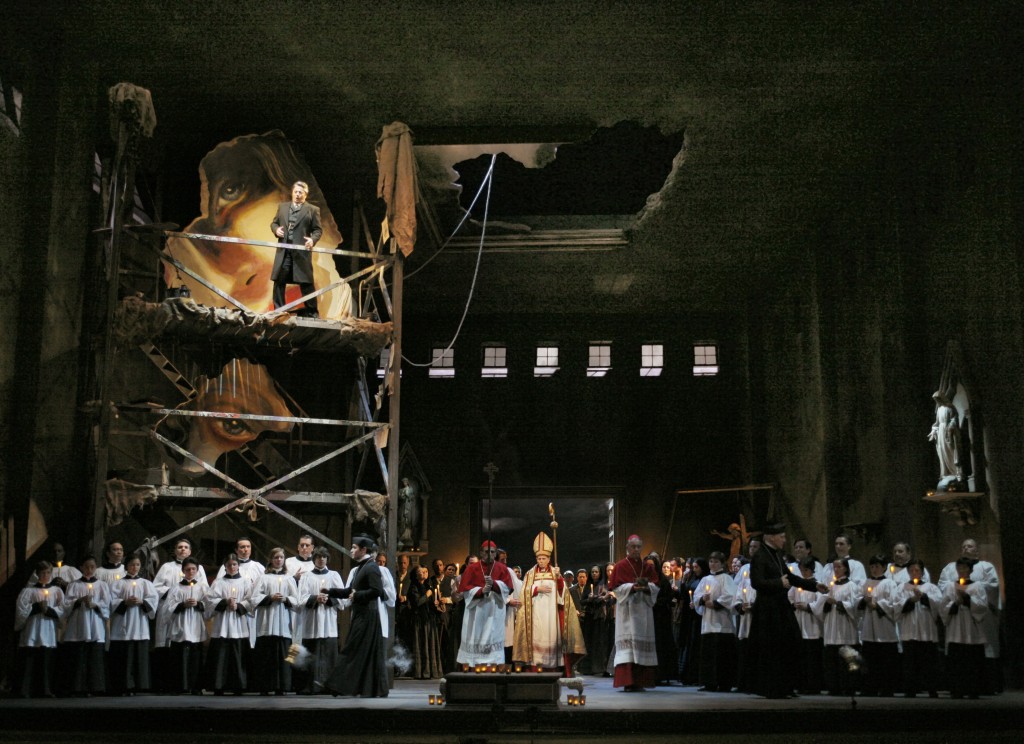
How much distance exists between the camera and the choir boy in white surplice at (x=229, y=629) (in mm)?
13836

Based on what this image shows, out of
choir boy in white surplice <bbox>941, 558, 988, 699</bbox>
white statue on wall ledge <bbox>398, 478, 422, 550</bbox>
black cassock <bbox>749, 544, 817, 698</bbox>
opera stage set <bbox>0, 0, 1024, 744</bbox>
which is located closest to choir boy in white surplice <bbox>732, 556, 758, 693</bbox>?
black cassock <bbox>749, 544, 817, 698</bbox>

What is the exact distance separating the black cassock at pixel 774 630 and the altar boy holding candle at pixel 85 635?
7563 mm

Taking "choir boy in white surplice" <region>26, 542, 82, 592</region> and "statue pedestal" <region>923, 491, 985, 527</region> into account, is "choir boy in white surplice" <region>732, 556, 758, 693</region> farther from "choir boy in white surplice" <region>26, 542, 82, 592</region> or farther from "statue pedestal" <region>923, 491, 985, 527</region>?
"choir boy in white surplice" <region>26, 542, 82, 592</region>

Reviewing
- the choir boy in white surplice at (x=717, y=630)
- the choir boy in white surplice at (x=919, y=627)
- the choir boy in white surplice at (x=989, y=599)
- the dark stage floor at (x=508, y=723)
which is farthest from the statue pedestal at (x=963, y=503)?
the dark stage floor at (x=508, y=723)

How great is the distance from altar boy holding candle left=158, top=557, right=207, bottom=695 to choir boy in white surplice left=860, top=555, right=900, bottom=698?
318 inches

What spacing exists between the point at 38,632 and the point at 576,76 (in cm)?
1017

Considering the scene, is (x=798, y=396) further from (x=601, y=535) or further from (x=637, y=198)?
(x=601, y=535)

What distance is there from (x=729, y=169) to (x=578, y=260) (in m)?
4.99

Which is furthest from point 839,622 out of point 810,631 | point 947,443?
point 947,443

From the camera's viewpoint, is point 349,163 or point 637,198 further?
point 637,198

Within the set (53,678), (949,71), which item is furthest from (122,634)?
(949,71)

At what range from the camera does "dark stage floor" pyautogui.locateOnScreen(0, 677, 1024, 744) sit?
32.5 ft

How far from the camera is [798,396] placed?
78.3ft

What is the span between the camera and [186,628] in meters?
13.8
